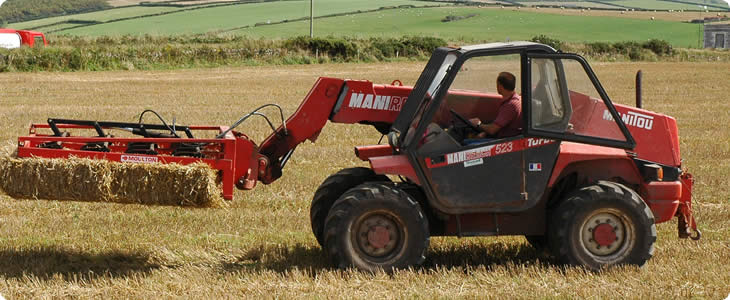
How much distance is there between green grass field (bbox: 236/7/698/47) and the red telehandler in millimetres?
45124

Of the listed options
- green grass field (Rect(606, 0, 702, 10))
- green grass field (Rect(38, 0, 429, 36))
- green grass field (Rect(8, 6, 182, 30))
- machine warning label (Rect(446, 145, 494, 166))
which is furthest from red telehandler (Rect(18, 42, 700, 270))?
green grass field (Rect(606, 0, 702, 10))

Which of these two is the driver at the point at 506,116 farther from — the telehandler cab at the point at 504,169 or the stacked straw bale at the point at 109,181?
the stacked straw bale at the point at 109,181

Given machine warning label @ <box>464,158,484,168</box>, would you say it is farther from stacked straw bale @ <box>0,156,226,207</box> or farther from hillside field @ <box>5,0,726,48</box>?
hillside field @ <box>5,0,726,48</box>

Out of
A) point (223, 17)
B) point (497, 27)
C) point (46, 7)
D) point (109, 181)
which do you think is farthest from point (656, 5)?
point (109, 181)

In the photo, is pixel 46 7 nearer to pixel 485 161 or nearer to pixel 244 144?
pixel 244 144

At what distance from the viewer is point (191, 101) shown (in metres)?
23.2

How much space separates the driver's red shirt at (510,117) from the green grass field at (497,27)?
45.3m

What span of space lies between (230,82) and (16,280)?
2329cm

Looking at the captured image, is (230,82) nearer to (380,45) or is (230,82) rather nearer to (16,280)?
(380,45)

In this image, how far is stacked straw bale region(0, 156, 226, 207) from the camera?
282 inches

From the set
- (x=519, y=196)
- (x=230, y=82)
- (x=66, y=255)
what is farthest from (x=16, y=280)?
(x=230, y=82)

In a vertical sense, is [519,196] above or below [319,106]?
below

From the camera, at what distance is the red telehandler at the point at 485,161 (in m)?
7.11

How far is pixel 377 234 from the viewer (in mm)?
7105
